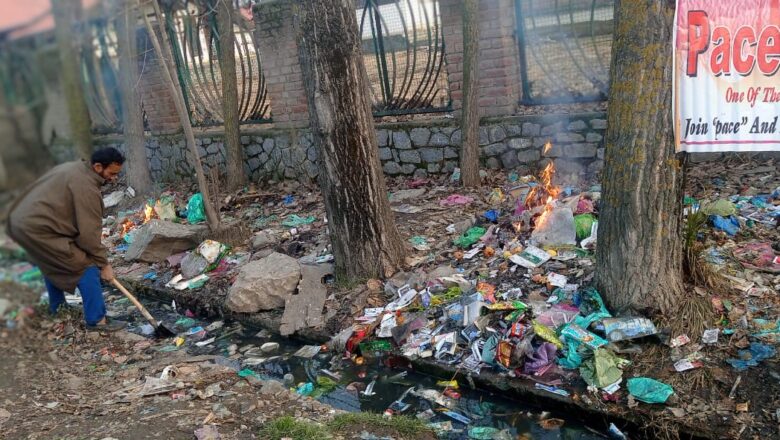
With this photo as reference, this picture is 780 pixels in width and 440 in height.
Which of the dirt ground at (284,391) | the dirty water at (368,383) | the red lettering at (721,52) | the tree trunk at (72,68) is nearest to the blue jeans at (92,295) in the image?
the dirt ground at (284,391)

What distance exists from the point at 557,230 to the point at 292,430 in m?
2.97

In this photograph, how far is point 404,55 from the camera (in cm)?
824

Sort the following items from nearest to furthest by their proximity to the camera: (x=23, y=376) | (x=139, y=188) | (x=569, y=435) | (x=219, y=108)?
(x=23, y=376) < (x=569, y=435) < (x=139, y=188) < (x=219, y=108)

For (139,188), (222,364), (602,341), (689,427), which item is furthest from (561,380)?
(139,188)

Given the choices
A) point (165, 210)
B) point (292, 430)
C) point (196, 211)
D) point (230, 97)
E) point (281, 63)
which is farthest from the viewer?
point (281, 63)

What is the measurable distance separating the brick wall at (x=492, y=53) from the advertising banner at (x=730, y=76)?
11.5ft

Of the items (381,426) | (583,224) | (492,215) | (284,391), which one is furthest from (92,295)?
(583,224)

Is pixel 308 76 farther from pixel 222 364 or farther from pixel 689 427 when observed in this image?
pixel 689 427

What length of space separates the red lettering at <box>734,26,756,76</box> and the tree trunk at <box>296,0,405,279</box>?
276cm

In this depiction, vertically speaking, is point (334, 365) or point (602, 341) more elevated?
point (602, 341)

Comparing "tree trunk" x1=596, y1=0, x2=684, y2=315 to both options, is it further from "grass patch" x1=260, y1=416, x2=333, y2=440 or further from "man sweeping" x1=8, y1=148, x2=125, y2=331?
"man sweeping" x1=8, y1=148, x2=125, y2=331

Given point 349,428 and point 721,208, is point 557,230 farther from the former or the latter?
point 349,428

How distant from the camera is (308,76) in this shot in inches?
190

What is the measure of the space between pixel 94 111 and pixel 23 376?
141 centimetres
